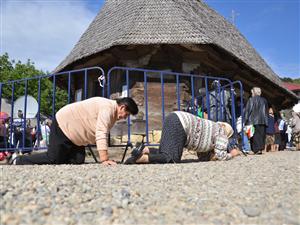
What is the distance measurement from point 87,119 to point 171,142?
1.08 meters

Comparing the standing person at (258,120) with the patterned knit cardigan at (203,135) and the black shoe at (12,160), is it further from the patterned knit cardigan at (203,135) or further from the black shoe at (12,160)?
the black shoe at (12,160)

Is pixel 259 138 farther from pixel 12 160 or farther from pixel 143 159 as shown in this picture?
pixel 12 160

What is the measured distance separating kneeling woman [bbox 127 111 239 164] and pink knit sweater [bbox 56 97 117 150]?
69 cm

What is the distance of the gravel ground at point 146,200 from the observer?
1.66m

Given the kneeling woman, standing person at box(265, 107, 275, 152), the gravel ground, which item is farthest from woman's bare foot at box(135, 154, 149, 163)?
standing person at box(265, 107, 275, 152)

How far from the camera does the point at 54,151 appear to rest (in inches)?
160

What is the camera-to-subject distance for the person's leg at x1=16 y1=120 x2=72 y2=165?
402 cm

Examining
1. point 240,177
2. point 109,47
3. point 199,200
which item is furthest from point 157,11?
point 199,200

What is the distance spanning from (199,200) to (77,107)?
2303 mm

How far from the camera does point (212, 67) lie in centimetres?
884

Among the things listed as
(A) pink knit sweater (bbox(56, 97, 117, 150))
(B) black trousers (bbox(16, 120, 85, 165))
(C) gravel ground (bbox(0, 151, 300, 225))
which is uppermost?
(A) pink knit sweater (bbox(56, 97, 117, 150))

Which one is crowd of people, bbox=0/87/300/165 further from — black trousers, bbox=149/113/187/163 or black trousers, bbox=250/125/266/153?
black trousers, bbox=250/125/266/153

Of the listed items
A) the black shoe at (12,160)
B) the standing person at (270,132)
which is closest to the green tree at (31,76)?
the standing person at (270,132)

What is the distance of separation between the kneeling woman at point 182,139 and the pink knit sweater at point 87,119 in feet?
2.25
